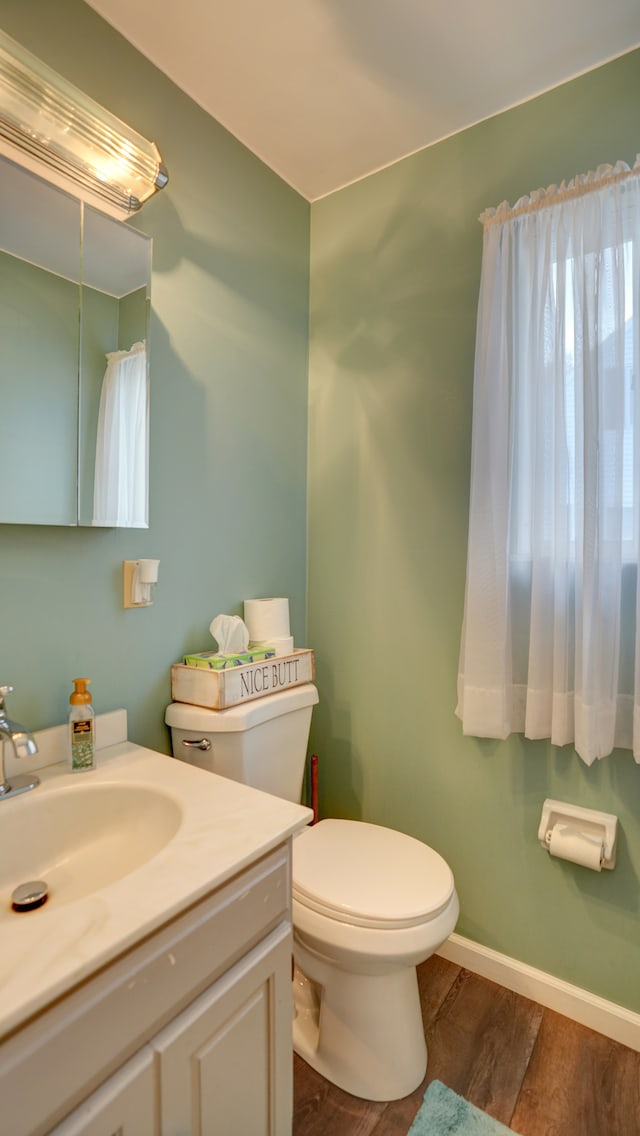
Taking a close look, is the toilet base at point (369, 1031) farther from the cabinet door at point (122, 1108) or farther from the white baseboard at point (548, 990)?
the cabinet door at point (122, 1108)

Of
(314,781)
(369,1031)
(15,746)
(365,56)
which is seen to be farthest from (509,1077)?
(365,56)

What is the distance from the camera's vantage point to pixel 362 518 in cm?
181

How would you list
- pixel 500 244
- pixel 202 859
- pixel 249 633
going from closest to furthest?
pixel 202 859 < pixel 500 244 < pixel 249 633

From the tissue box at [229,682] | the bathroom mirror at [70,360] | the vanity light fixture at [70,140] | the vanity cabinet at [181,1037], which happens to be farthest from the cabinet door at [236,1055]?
the vanity light fixture at [70,140]

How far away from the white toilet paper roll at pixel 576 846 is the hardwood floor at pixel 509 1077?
45 cm

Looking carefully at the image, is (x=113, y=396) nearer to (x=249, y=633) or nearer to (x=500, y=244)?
(x=249, y=633)

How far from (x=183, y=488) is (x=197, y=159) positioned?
0.93 meters

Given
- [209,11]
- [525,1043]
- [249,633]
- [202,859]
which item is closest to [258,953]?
[202,859]

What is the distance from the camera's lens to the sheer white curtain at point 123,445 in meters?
1.21

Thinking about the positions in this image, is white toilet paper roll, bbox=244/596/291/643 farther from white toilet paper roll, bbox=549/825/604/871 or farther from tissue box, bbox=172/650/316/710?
white toilet paper roll, bbox=549/825/604/871

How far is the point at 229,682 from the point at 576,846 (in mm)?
988

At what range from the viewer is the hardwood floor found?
46.3 inches

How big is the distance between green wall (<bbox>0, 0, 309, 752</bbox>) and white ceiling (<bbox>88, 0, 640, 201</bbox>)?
0.09m

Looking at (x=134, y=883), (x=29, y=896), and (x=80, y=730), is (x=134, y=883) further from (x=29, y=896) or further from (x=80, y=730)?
(x=80, y=730)
